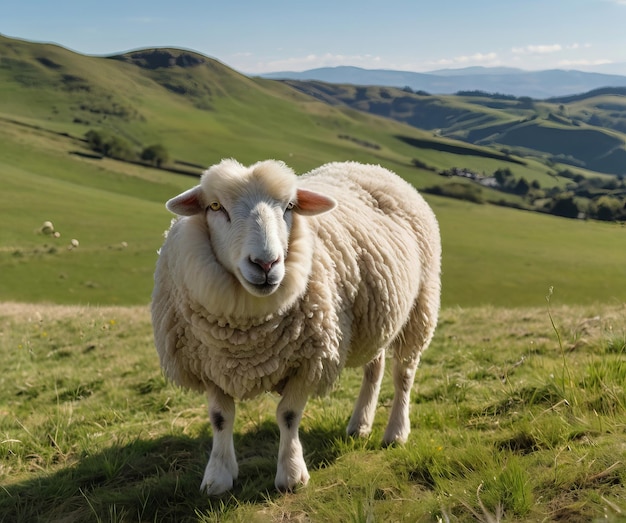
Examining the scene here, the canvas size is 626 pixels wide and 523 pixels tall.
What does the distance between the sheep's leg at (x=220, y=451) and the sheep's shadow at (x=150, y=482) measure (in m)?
0.07

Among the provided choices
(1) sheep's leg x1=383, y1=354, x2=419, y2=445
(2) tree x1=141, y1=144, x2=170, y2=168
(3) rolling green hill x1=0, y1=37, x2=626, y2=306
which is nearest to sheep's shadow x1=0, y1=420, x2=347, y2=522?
(1) sheep's leg x1=383, y1=354, x2=419, y2=445

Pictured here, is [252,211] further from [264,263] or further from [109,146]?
[109,146]

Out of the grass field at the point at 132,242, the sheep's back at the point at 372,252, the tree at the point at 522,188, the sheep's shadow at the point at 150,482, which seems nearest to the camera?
the sheep's shadow at the point at 150,482

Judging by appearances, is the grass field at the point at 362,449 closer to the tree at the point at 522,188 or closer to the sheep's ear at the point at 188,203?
the sheep's ear at the point at 188,203

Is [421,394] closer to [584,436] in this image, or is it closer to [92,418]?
[584,436]

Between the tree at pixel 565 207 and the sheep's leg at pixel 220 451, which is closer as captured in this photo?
the sheep's leg at pixel 220 451

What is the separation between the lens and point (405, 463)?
338cm

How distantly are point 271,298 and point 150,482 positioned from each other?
4.58 ft

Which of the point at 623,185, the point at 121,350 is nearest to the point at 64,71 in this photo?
the point at 623,185

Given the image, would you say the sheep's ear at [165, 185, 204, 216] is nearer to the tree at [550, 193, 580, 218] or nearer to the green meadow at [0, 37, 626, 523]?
the green meadow at [0, 37, 626, 523]

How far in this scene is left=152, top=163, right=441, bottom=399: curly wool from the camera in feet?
11.2

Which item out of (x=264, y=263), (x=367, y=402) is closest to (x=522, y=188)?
(x=367, y=402)

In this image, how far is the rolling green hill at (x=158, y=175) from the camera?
3572cm

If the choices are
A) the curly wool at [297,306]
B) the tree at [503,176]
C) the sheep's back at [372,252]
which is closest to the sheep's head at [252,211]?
the curly wool at [297,306]
